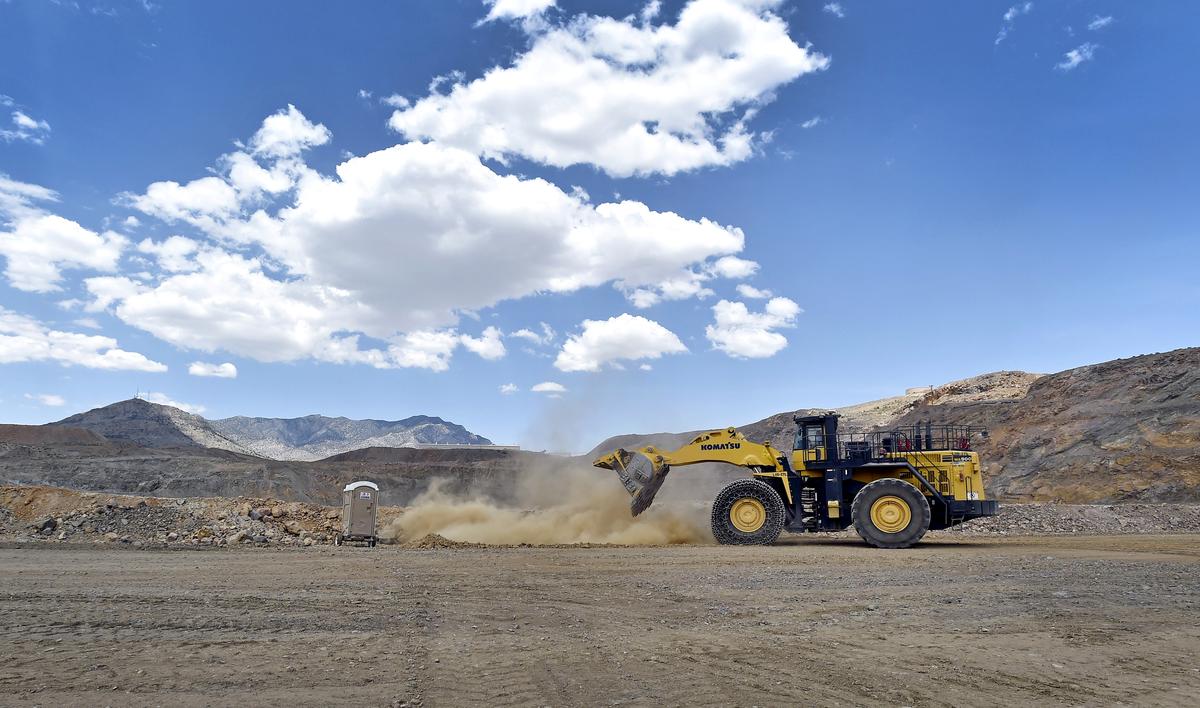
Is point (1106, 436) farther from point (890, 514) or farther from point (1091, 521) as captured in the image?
point (890, 514)

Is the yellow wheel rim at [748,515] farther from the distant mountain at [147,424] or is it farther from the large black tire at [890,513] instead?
the distant mountain at [147,424]

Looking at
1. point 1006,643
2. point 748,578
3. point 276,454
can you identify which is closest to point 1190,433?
point 748,578

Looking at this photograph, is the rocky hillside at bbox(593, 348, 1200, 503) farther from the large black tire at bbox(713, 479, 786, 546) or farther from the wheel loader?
the large black tire at bbox(713, 479, 786, 546)

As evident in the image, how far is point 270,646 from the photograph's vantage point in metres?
7.43

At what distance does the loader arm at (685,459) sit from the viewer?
19406mm

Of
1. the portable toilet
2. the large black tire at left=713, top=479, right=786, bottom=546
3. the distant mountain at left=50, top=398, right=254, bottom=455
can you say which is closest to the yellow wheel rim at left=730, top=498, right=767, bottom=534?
the large black tire at left=713, top=479, right=786, bottom=546

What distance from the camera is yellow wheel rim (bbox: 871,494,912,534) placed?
1782 cm

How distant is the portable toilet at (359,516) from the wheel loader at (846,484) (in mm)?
7569

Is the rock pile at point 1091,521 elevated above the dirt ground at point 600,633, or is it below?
above

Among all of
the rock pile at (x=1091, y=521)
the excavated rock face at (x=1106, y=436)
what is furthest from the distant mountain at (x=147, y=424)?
the rock pile at (x=1091, y=521)

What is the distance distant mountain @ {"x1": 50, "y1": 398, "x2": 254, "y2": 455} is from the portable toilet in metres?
79.2

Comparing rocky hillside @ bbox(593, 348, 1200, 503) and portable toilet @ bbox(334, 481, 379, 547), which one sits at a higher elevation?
rocky hillside @ bbox(593, 348, 1200, 503)

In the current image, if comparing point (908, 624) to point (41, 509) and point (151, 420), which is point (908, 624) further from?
point (151, 420)

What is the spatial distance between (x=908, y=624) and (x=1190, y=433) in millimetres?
32902
